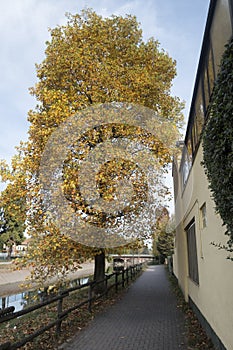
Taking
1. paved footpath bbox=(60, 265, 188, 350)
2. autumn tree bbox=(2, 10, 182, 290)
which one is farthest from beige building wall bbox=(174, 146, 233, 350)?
autumn tree bbox=(2, 10, 182, 290)

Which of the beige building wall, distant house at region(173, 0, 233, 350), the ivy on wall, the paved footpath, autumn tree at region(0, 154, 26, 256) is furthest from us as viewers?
autumn tree at region(0, 154, 26, 256)

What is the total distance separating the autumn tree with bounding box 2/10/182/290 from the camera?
10070 mm

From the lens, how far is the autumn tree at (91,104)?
10070 mm

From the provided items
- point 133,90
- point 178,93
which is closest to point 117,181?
point 133,90

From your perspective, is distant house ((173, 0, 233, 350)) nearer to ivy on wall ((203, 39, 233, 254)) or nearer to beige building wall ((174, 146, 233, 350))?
beige building wall ((174, 146, 233, 350))

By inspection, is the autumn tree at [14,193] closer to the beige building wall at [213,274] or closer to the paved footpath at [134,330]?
the paved footpath at [134,330]

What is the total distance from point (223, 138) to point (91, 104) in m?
9.08

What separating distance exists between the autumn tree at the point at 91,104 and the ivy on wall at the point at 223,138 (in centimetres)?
653

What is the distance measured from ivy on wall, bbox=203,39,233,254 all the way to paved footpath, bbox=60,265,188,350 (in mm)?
3957

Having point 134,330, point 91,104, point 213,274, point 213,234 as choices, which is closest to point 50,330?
point 134,330

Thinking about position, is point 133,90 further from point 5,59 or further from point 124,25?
point 5,59

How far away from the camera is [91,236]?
395 inches

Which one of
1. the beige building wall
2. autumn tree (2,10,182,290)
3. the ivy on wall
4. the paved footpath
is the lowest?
the paved footpath

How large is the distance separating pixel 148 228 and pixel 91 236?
2520mm
